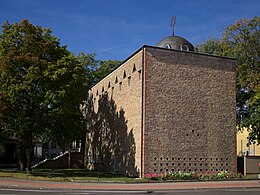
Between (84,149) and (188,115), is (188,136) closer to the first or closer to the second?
(188,115)

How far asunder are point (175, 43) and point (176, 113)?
8.04 m

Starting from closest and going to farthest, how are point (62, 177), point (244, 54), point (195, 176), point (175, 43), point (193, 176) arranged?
point (62, 177) < point (193, 176) < point (195, 176) < point (175, 43) < point (244, 54)

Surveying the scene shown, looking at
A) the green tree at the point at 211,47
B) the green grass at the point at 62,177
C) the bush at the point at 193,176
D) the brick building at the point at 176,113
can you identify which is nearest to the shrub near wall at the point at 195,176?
the bush at the point at 193,176

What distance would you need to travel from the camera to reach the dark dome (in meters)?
32.9

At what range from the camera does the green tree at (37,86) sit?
27.7 metres

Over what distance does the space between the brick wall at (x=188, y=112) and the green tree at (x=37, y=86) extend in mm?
6744

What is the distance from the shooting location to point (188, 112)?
28953 millimetres

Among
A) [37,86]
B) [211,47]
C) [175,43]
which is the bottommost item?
[37,86]

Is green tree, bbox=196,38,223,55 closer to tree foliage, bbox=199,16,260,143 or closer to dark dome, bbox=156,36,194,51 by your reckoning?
tree foliage, bbox=199,16,260,143

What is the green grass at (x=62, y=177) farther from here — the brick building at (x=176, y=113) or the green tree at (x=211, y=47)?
the green tree at (x=211, y=47)

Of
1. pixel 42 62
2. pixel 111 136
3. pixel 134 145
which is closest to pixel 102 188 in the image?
pixel 134 145

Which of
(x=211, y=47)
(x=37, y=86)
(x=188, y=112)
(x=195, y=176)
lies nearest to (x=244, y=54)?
(x=211, y=47)

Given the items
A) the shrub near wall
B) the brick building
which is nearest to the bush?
the shrub near wall

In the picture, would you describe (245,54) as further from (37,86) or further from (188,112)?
(37,86)
